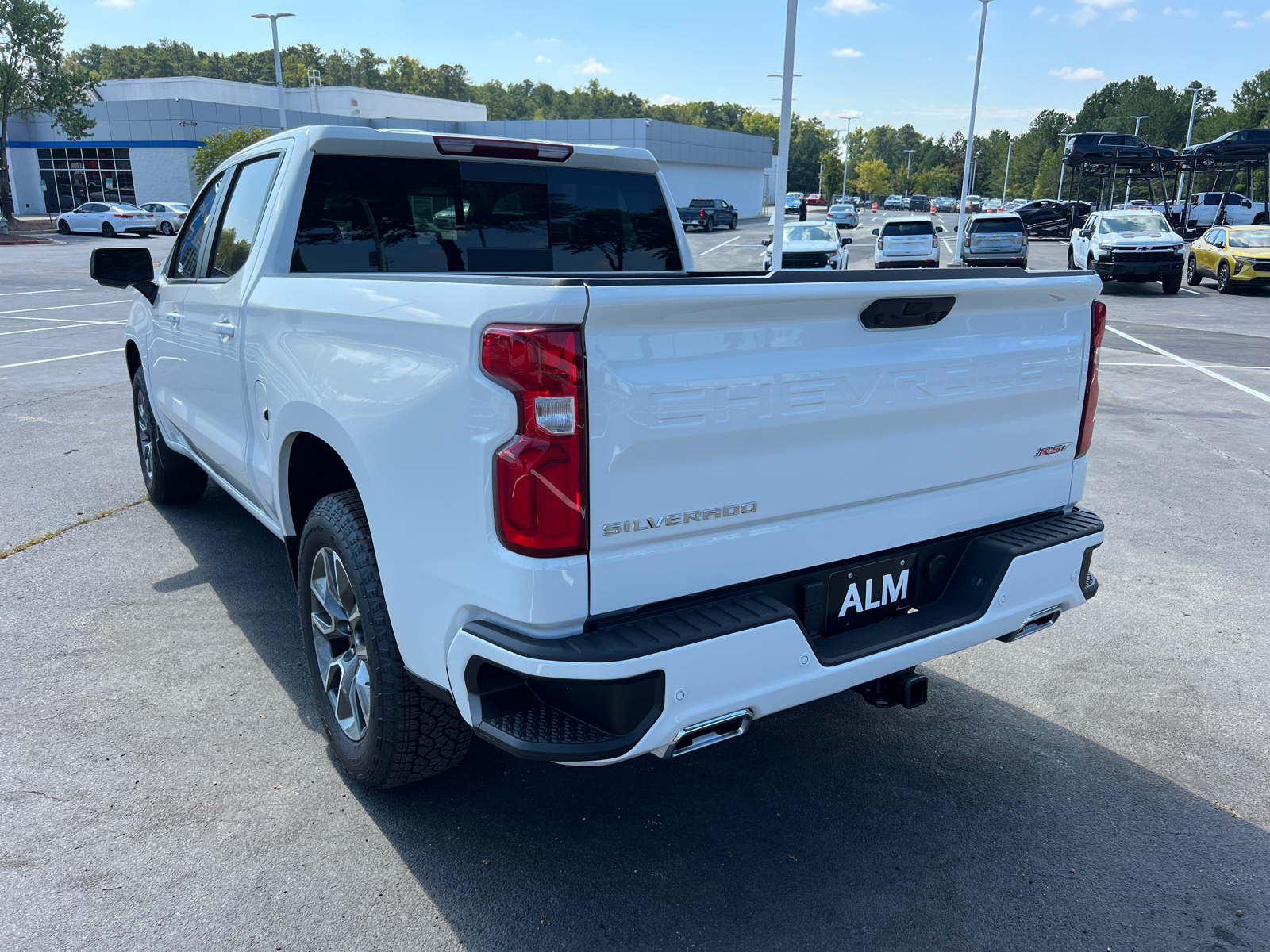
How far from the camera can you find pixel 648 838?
2988mm

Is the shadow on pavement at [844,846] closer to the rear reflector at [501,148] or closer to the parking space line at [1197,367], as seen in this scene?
the rear reflector at [501,148]

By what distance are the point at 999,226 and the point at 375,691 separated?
29.6 meters

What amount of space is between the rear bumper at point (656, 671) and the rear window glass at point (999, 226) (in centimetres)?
2892

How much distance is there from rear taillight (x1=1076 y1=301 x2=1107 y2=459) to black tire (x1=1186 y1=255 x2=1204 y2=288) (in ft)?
87.3

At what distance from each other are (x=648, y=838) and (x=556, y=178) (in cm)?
286

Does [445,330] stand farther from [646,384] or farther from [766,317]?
[766,317]

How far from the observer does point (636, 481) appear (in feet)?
7.32

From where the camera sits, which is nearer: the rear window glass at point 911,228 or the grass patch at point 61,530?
the grass patch at point 61,530

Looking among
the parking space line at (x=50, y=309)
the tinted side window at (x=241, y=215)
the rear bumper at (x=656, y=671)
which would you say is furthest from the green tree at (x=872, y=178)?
the rear bumper at (x=656, y=671)

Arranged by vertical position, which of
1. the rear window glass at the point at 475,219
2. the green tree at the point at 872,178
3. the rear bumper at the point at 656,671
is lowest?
the rear bumper at the point at 656,671

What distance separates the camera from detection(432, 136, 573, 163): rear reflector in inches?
159

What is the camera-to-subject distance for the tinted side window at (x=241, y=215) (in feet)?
13.1

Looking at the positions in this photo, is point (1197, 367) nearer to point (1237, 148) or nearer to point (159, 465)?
point (159, 465)

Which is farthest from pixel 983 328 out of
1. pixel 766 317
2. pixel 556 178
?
pixel 556 178
